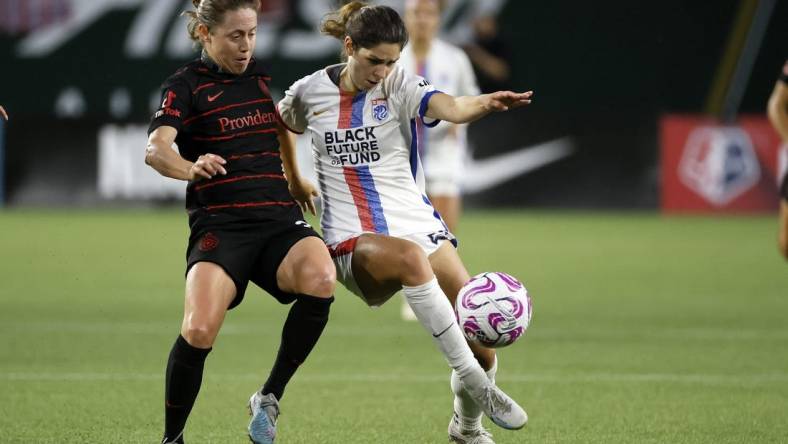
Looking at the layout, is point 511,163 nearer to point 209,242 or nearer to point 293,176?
point 293,176

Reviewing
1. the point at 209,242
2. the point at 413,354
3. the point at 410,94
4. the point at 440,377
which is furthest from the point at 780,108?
the point at 209,242

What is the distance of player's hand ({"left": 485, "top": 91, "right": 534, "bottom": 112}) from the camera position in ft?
16.3

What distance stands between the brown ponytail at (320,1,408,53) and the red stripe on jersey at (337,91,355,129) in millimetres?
236

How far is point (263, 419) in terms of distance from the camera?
5.20m

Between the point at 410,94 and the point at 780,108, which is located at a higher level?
the point at 410,94

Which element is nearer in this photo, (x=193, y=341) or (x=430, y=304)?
(x=193, y=341)

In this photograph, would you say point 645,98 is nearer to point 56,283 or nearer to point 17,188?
point 17,188

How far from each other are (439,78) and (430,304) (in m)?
4.42

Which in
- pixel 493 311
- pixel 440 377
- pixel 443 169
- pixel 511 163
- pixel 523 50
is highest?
pixel 493 311

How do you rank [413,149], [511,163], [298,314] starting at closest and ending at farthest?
1. [298,314]
2. [413,149]
3. [511,163]

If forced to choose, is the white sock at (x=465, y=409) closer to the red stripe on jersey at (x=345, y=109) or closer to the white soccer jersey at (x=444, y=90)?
the red stripe on jersey at (x=345, y=109)

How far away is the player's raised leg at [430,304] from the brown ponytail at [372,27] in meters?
0.76

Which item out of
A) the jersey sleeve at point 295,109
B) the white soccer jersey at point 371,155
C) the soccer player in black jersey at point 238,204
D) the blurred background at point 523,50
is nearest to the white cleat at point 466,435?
the soccer player in black jersey at point 238,204

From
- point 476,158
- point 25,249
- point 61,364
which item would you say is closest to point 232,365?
point 61,364
